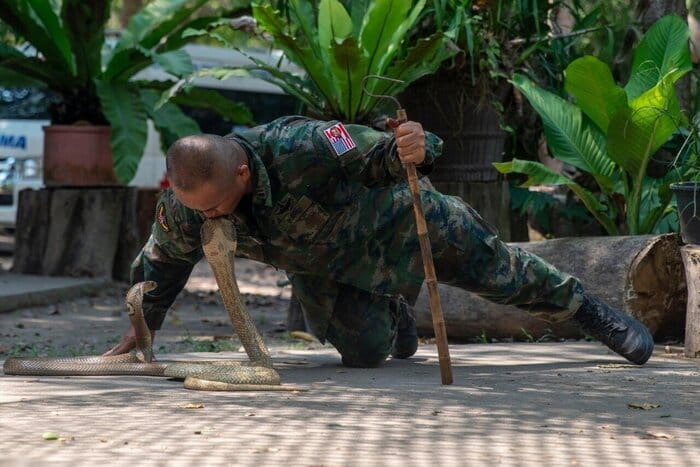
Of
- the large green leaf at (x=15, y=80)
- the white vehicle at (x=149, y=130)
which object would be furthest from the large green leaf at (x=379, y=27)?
the white vehicle at (x=149, y=130)

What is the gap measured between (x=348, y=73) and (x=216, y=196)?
8.46 feet

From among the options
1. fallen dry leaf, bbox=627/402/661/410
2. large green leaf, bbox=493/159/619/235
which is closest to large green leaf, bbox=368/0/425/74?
large green leaf, bbox=493/159/619/235

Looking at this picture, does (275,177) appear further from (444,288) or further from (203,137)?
(444,288)

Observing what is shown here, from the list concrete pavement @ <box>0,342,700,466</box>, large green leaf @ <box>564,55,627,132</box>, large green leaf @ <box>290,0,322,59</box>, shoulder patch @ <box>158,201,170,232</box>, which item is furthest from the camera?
large green leaf @ <box>290,0,322,59</box>

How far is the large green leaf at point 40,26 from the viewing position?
8.99 m

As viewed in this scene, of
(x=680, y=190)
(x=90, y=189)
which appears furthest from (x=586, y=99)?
(x=90, y=189)

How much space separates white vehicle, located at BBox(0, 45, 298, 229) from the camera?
12000 mm

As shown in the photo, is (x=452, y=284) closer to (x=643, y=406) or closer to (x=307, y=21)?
(x=643, y=406)

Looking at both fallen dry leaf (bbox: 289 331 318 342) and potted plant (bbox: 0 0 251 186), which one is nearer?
fallen dry leaf (bbox: 289 331 318 342)

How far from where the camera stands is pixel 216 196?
12.7 ft

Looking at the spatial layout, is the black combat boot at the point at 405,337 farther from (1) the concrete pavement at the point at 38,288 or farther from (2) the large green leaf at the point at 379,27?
(1) the concrete pavement at the point at 38,288

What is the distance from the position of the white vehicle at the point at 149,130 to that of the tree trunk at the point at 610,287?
188 inches

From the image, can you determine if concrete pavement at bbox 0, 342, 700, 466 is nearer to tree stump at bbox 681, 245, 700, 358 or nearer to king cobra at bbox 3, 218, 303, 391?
king cobra at bbox 3, 218, 303, 391

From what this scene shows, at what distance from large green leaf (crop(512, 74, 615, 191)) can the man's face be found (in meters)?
2.74
